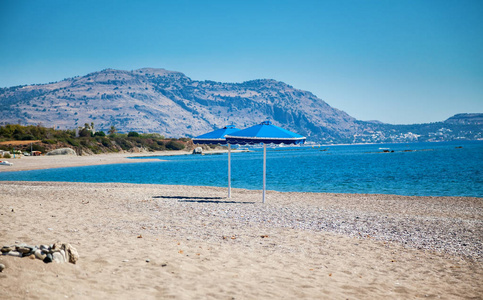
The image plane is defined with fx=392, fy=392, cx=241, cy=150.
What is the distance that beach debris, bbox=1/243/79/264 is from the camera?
603 cm

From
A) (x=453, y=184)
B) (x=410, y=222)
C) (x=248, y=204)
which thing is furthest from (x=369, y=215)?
(x=453, y=184)

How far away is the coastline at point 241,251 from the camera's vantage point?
588cm

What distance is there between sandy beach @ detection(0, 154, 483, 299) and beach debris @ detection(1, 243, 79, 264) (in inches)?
5.5

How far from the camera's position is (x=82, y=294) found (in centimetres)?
531

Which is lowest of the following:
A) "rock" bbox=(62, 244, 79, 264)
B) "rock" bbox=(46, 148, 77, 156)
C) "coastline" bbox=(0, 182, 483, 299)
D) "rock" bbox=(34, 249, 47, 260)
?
"coastline" bbox=(0, 182, 483, 299)

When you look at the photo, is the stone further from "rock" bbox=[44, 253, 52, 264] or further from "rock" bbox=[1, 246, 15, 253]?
"rock" bbox=[44, 253, 52, 264]

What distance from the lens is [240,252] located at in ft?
26.9

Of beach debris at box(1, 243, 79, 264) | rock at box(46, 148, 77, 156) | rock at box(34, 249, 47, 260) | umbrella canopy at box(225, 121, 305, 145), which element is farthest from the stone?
rock at box(46, 148, 77, 156)

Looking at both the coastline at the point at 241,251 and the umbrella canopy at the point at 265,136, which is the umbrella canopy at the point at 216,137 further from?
the coastline at the point at 241,251

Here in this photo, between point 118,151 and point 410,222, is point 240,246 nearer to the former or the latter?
point 410,222

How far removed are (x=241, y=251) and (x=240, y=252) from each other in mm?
96

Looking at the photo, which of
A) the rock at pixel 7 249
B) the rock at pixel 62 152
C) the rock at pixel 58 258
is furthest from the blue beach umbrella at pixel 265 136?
the rock at pixel 62 152

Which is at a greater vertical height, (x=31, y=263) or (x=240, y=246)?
(x=31, y=263)

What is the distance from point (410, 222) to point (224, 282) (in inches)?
323
